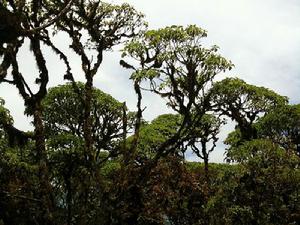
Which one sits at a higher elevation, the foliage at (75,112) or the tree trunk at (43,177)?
the foliage at (75,112)

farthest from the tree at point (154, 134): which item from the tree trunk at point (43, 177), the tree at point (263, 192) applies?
the tree trunk at point (43, 177)

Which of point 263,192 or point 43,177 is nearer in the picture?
point 43,177

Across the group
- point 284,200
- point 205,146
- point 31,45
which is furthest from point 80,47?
point 205,146

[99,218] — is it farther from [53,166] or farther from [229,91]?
[229,91]

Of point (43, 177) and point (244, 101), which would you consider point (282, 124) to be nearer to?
point (244, 101)

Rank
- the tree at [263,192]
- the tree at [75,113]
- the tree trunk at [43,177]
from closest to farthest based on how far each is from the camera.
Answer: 1. the tree trunk at [43,177]
2. the tree at [263,192]
3. the tree at [75,113]

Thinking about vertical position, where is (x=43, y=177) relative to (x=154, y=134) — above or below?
below

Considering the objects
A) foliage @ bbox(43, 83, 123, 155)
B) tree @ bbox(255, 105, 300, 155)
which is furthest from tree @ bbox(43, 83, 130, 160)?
tree @ bbox(255, 105, 300, 155)

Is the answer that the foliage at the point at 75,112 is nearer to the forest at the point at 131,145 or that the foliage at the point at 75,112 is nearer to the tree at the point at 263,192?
the forest at the point at 131,145

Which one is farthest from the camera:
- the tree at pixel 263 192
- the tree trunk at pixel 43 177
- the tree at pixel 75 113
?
the tree at pixel 75 113

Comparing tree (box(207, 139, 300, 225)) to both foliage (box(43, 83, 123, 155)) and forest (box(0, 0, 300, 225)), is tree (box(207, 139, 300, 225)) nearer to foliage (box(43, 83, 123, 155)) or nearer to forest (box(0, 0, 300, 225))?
forest (box(0, 0, 300, 225))

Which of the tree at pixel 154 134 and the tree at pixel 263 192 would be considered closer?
the tree at pixel 263 192

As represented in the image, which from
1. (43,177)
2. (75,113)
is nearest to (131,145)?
(43,177)

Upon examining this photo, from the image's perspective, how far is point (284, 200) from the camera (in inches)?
1053
